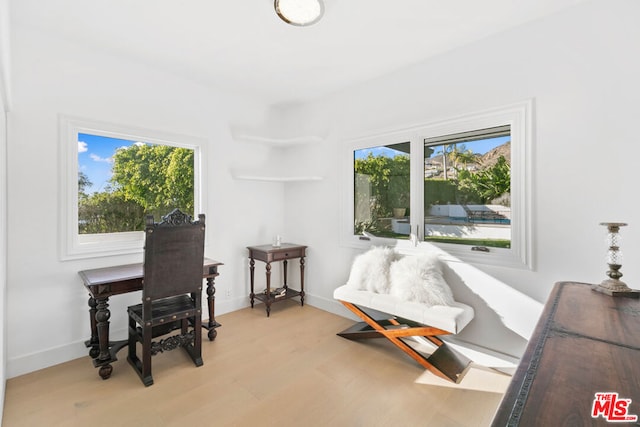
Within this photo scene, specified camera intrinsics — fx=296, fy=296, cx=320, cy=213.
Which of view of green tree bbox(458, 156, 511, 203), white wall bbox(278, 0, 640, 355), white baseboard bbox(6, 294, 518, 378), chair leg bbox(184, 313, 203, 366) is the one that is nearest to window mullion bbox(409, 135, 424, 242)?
white wall bbox(278, 0, 640, 355)

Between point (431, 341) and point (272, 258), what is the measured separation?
6.14ft

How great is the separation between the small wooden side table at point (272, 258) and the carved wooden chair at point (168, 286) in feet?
3.56

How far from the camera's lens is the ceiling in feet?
6.79

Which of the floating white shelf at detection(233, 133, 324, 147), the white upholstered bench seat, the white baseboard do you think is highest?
the floating white shelf at detection(233, 133, 324, 147)

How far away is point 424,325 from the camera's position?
2.42 metres

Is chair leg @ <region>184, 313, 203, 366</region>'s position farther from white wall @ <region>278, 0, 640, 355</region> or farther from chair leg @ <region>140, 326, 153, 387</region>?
white wall @ <region>278, 0, 640, 355</region>

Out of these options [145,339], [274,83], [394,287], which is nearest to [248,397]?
[145,339]

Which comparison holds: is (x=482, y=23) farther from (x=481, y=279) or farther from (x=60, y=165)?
(x=60, y=165)

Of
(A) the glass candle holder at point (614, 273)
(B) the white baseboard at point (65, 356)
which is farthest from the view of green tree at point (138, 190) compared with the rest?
(A) the glass candle holder at point (614, 273)

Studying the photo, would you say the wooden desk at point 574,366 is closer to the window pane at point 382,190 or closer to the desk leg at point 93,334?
the window pane at point 382,190

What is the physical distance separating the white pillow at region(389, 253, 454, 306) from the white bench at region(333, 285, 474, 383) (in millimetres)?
58

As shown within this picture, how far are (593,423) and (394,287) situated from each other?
2.04 m

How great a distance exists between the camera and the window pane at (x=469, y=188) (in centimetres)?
243

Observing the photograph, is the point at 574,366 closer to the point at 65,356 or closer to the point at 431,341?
the point at 431,341
